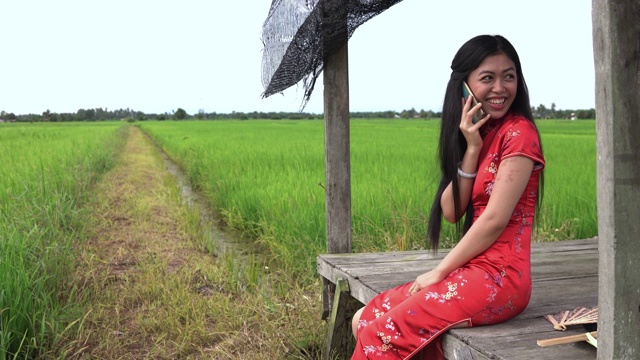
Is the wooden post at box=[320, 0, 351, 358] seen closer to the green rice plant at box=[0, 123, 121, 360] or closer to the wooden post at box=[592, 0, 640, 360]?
the green rice plant at box=[0, 123, 121, 360]

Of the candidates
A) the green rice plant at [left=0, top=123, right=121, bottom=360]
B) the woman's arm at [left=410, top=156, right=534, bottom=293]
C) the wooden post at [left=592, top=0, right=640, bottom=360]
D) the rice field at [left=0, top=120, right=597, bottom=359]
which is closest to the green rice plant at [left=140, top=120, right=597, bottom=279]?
the rice field at [left=0, top=120, right=597, bottom=359]

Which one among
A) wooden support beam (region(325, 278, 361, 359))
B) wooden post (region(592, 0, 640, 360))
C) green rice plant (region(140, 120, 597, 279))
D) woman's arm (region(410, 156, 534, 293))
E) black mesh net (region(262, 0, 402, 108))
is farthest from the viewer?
green rice plant (region(140, 120, 597, 279))

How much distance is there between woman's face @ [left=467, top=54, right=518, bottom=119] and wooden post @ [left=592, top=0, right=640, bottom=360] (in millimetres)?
526

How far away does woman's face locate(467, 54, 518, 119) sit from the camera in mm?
1737

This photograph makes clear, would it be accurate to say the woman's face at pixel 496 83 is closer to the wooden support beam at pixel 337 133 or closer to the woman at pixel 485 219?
the woman at pixel 485 219

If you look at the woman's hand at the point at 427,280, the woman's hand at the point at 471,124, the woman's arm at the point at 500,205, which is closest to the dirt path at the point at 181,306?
the woman's hand at the point at 427,280

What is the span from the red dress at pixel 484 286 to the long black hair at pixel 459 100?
0.08 meters

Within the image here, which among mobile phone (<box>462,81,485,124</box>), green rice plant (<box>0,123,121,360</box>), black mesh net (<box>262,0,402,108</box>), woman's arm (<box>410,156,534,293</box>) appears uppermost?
black mesh net (<box>262,0,402,108</box>)

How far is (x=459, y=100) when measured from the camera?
1.81 meters

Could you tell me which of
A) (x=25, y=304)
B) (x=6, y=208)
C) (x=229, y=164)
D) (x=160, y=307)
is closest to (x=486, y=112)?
(x=25, y=304)

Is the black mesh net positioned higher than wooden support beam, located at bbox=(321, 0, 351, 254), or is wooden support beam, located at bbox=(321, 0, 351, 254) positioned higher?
the black mesh net

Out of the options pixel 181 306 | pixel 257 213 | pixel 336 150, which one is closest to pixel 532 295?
pixel 336 150

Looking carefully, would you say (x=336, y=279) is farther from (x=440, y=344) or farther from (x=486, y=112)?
(x=486, y=112)

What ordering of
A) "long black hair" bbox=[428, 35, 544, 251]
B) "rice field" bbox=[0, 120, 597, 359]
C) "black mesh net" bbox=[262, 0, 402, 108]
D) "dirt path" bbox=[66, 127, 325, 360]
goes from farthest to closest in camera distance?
"dirt path" bbox=[66, 127, 325, 360]
"rice field" bbox=[0, 120, 597, 359]
"black mesh net" bbox=[262, 0, 402, 108]
"long black hair" bbox=[428, 35, 544, 251]
